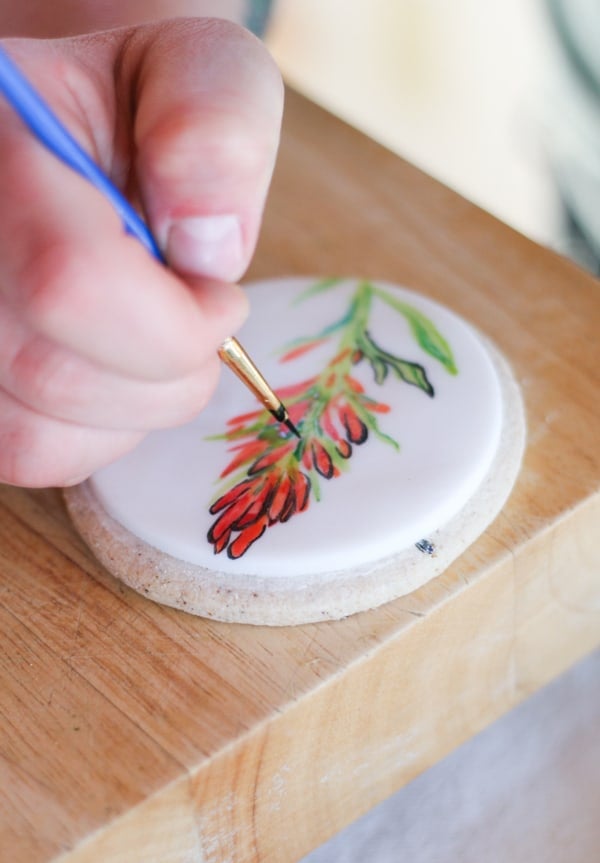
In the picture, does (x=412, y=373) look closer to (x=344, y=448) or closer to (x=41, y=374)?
(x=344, y=448)

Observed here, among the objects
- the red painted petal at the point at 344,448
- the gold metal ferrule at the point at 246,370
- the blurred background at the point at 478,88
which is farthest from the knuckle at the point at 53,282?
the blurred background at the point at 478,88

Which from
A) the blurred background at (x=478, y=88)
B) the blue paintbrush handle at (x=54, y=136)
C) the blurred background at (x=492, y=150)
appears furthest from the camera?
the blurred background at (x=478, y=88)

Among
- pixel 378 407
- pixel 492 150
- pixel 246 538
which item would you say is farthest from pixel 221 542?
pixel 492 150

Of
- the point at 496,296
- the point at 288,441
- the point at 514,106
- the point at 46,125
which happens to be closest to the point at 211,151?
the point at 46,125

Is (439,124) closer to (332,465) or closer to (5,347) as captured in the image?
(332,465)

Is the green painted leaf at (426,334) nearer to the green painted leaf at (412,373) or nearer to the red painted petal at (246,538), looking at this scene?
the green painted leaf at (412,373)

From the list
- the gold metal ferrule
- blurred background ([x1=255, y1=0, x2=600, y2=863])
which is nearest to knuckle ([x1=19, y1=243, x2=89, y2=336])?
the gold metal ferrule

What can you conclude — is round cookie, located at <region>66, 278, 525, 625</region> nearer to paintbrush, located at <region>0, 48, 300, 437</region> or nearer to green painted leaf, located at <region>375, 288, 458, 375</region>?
green painted leaf, located at <region>375, 288, 458, 375</region>
